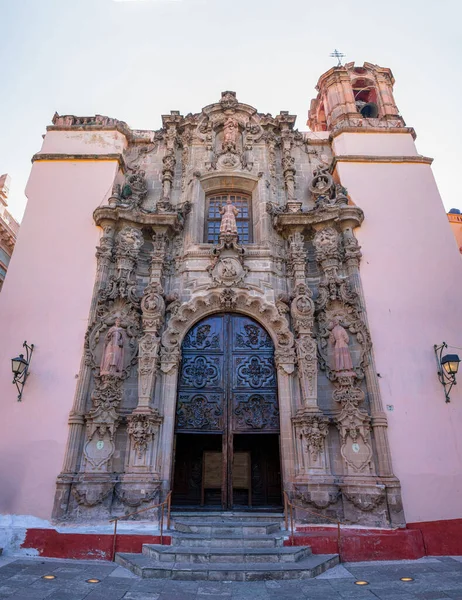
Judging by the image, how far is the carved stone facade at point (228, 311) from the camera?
8141 millimetres

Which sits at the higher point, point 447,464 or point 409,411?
point 409,411

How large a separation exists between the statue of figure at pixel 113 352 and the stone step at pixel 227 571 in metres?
4.09

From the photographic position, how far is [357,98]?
1620 centimetres

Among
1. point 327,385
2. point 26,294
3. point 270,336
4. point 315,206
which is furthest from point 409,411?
point 26,294

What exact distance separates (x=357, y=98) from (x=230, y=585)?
17.5m

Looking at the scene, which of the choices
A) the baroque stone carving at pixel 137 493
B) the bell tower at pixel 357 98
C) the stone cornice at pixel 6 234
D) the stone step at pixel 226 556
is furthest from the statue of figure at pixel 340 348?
the stone cornice at pixel 6 234

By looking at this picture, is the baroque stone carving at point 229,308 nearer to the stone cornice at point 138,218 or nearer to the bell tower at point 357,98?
the stone cornice at point 138,218

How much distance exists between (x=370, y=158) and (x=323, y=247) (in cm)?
385

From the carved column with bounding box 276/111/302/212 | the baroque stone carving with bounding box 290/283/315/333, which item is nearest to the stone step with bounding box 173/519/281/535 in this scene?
the baroque stone carving with bounding box 290/283/315/333

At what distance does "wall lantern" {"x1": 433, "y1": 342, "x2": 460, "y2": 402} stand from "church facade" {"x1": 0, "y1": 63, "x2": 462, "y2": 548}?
152 millimetres

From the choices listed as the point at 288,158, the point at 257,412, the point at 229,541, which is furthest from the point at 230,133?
the point at 229,541

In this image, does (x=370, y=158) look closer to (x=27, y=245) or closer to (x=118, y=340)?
(x=118, y=340)

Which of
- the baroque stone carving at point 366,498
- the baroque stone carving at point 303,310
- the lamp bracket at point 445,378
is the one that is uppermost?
the baroque stone carving at point 303,310

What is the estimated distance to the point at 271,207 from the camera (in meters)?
11.6
